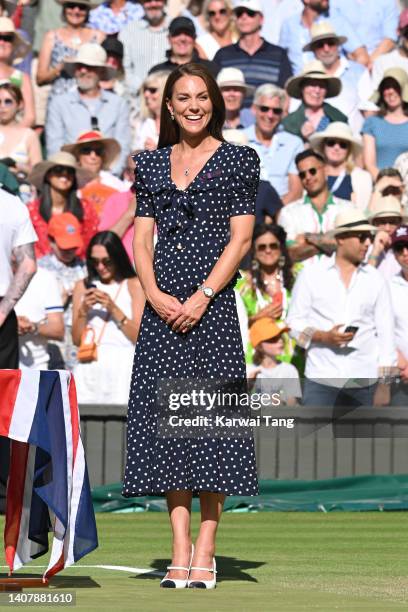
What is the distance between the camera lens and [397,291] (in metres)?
13.7

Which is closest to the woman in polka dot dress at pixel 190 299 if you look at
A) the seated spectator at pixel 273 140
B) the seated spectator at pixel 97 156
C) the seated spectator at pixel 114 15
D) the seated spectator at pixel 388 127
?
the seated spectator at pixel 97 156

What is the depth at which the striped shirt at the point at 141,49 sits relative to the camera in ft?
56.6

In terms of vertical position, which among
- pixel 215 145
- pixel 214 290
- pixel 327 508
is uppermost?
pixel 215 145

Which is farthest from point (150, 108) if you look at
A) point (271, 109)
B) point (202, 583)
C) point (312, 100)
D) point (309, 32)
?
point (202, 583)

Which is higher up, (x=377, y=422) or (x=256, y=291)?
(x=256, y=291)

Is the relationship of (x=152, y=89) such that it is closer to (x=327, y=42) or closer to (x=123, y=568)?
(x=327, y=42)

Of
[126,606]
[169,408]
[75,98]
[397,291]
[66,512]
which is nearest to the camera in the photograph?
[126,606]

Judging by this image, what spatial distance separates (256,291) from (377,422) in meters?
1.71

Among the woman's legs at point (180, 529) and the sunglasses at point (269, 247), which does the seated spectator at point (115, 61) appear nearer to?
the sunglasses at point (269, 247)

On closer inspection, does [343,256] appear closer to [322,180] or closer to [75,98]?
[322,180]

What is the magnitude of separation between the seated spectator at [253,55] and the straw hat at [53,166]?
246 centimetres

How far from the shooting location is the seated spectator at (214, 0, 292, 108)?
1686cm

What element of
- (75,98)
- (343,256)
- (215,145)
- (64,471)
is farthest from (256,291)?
(64,471)

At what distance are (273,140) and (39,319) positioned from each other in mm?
3902
